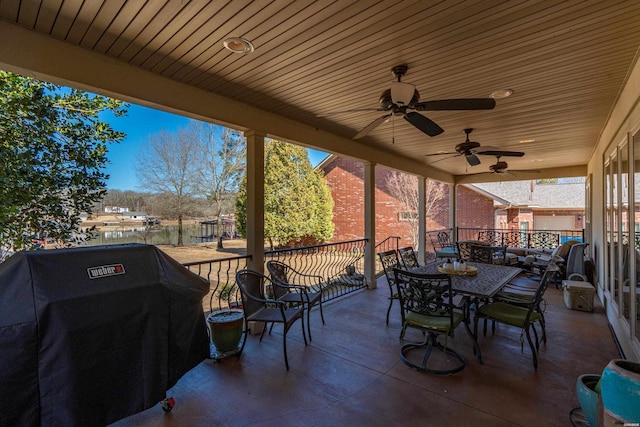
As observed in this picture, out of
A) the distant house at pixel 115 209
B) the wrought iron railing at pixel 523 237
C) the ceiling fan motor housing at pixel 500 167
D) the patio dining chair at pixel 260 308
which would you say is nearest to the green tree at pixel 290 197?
the wrought iron railing at pixel 523 237

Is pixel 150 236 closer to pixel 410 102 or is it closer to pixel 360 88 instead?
pixel 360 88

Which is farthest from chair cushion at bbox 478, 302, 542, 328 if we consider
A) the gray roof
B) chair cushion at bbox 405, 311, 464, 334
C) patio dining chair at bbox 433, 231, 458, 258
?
the gray roof

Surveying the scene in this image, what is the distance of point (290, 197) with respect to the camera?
10523mm

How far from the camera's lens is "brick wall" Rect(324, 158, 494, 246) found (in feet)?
38.2

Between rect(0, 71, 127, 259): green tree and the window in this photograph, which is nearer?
rect(0, 71, 127, 259): green tree

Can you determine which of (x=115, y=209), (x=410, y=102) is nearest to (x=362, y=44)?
(x=410, y=102)

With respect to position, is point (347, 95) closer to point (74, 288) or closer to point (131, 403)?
point (74, 288)

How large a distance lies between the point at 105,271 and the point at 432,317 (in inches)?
106

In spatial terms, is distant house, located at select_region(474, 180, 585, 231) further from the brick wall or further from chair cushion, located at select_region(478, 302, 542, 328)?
chair cushion, located at select_region(478, 302, 542, 328)

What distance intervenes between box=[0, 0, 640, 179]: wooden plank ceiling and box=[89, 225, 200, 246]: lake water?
7.69 feet

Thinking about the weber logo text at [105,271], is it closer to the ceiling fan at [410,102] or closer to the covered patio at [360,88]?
the covered patio at [360,88]

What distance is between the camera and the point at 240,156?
9734 millimetres

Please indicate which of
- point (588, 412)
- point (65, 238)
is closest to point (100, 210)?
point (65, 238)

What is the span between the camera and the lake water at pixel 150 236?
385 centimetres
